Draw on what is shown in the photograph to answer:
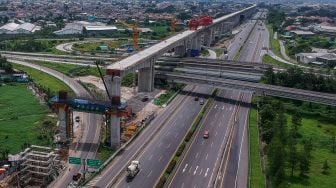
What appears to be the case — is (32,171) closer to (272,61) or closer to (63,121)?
(63,121)

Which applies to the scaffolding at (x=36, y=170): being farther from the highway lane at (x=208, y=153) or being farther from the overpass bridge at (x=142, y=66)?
the highway lane at (x=208, y=153)

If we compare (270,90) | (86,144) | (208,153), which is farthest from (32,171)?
(270,90)

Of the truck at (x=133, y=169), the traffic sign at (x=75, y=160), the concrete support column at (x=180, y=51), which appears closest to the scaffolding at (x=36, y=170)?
the traffic sign at (x=75, y=160)

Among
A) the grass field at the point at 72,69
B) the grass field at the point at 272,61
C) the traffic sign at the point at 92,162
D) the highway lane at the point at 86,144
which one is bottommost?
the highway lane at the point at 86,144

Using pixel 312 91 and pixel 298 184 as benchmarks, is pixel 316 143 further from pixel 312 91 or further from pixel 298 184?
pixel 312 91

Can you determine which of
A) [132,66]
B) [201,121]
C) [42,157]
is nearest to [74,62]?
[132,66]

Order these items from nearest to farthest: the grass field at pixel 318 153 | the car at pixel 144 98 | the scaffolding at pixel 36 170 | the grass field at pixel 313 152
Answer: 1. the scaffolding at pixel 36 170
2. the grass field at pixel 313 152
3. the grass field at pixel 318 153
4. the car at pixel 144 98

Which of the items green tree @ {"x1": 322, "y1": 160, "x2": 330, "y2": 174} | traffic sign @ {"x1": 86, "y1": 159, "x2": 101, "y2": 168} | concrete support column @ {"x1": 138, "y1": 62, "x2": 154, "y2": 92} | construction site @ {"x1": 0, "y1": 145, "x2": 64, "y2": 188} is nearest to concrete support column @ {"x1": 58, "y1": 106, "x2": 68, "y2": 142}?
construction site @ {"x1": 0, "y1": 145, "x2": 64, "y2": 188}

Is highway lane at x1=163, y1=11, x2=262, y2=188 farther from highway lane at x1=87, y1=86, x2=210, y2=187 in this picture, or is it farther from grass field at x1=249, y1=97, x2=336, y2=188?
highway lane at x1=87, y1=86, x2=210, y2=187
